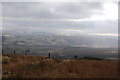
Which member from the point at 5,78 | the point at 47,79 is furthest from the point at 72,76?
the point at 5,78

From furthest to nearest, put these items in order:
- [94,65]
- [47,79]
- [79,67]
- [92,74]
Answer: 1. [94,65]
2. [79,67]
3. [92,74]
4. [47,79]

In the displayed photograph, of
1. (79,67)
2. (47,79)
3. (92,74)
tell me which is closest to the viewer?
(47,79)

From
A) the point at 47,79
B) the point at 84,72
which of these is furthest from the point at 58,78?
the point at 84,72

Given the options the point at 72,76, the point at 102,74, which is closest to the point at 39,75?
the point at 72,76

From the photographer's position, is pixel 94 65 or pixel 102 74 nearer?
pixel 102 74

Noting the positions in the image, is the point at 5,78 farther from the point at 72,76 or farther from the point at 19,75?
the point at 72,76

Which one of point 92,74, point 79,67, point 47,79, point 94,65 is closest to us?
point 47,79

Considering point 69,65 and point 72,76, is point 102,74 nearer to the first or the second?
point 72,76

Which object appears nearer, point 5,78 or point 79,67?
point 5,78

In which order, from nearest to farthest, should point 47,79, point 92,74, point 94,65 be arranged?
point 47,79
point 92,74
point 94,65
